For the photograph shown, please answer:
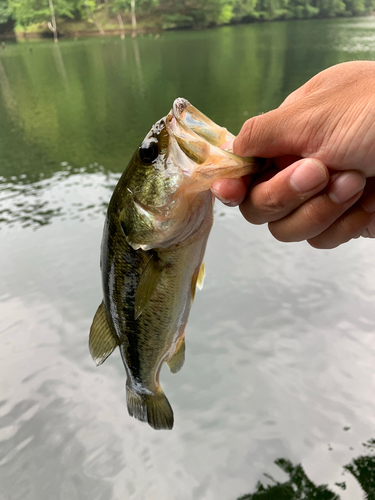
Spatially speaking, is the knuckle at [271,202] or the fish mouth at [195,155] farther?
the knuckle at [271,202]

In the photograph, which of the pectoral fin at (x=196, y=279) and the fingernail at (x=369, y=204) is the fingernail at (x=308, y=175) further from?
the pectoral fin at (x=196, y=279)

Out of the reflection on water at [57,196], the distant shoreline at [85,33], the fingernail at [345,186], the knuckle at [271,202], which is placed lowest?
the reflection on water at [57,196]

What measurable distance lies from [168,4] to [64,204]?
60754mm

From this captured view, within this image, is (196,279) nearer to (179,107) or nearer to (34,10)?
(179,107)

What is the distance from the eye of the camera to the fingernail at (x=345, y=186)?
141 cm

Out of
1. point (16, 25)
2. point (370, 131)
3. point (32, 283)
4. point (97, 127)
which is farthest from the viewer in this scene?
point (16, 25)

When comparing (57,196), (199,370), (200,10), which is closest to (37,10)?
(200,10)

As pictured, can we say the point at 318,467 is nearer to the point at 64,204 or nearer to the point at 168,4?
the point at 64,204

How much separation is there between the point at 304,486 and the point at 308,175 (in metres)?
3.02

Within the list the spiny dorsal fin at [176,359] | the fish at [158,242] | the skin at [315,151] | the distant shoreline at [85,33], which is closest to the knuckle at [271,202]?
the skin at [315,151]

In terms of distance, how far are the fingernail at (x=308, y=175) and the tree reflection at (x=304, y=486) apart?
2.93m

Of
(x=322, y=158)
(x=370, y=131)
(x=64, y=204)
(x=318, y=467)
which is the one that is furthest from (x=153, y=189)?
(x=64, y=204)

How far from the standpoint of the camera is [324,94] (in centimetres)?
137

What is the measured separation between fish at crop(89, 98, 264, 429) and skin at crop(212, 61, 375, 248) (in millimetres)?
108
